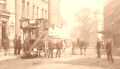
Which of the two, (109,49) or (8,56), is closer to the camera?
(109,49)

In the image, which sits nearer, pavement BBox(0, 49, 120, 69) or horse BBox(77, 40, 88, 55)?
pavement BBox(0, 49, 120, 69)

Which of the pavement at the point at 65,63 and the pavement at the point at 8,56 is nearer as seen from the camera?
the pavement at the point at 65,63

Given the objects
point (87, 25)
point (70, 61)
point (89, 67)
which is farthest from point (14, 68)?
point (87, 25)

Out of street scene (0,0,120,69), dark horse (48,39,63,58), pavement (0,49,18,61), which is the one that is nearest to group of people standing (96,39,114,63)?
street scene (0,0,120,69)

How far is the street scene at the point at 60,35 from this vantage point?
16.4 feet

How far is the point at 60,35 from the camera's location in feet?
16.9

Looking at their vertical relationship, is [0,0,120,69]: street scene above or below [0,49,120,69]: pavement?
above

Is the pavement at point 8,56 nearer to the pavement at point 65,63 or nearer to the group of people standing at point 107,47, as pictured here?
the pavement at point 65,63

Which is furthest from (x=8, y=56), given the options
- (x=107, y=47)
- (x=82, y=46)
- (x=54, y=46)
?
(x=107, y=47)

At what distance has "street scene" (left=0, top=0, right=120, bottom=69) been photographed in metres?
5.01

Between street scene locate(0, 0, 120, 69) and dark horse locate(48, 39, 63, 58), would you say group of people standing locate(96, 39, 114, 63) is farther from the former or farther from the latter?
dark horse locate(48, 39, 63, 58)

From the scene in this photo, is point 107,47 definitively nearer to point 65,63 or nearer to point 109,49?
point 109,49

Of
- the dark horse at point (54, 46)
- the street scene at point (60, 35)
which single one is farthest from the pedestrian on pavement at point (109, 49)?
the dark horse at point (54, 46)

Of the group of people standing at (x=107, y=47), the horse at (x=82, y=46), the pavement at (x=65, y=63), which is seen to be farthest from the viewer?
the horse at (x=82, y=46)
